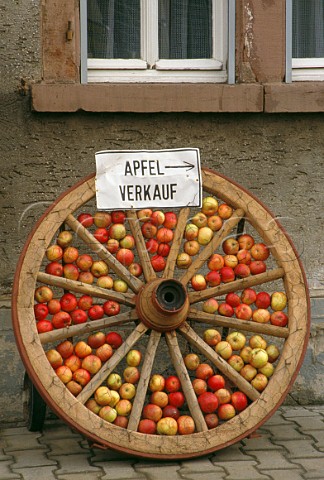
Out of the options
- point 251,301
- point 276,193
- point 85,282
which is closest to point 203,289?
point 251,301

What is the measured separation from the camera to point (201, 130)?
5.88 meters

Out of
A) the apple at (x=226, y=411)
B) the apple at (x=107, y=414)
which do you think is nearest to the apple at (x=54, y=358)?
the apple at (x=107, y=414)

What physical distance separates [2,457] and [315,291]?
1.97 metres

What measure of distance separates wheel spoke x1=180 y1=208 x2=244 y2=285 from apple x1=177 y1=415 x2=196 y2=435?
0.64 meters

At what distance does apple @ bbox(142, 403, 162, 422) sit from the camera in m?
4.96

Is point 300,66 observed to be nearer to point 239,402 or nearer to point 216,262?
point 216,262

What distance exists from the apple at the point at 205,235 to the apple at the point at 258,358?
56cm

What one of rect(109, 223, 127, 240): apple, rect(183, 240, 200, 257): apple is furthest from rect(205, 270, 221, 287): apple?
rect(109, 223, 127, 240): apple

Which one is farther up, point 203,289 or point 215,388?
point 203,289

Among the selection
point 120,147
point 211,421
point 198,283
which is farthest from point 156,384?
point 120,147

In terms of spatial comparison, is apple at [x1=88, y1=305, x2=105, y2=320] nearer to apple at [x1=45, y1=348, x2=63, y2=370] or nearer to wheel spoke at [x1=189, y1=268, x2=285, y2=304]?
apple at [x1=45, y1=348, x2=63, y2=370]

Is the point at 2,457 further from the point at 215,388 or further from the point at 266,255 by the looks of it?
the point at 266,255

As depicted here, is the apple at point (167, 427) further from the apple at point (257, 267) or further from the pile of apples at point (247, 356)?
the apple at point (257, 267)

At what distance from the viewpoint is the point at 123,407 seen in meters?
4.95
